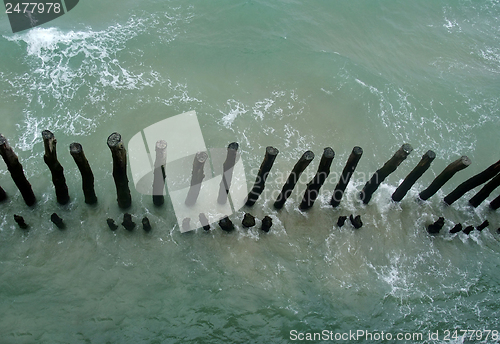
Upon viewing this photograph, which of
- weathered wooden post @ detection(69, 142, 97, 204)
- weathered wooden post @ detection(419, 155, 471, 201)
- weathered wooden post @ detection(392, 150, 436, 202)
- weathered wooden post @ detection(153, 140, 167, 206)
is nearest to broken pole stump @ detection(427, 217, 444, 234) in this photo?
weathered wooden post @ detection(419, 155, 471, 201)

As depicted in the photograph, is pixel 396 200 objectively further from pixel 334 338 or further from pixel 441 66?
pixel 441 66

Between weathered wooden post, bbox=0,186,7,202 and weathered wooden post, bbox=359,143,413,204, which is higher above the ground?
weathered wooden post, bbox=359,143,413,204

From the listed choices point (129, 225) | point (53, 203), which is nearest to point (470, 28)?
point (129, 225)

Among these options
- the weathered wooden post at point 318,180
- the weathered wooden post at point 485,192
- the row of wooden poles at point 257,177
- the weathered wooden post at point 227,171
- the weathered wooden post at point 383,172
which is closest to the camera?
the row of wooden poles at point 257,177

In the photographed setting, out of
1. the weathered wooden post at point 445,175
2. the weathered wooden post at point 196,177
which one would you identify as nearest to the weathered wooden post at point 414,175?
the weathered wooden post at point 445,175

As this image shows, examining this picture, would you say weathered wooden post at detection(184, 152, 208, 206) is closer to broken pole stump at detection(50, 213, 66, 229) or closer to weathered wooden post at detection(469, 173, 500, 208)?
broken pole stump at detection(50, 213, 66, 229)

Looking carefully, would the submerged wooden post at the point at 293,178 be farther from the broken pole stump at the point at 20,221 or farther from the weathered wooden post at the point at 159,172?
the broken pole stump at the point at 20,221
